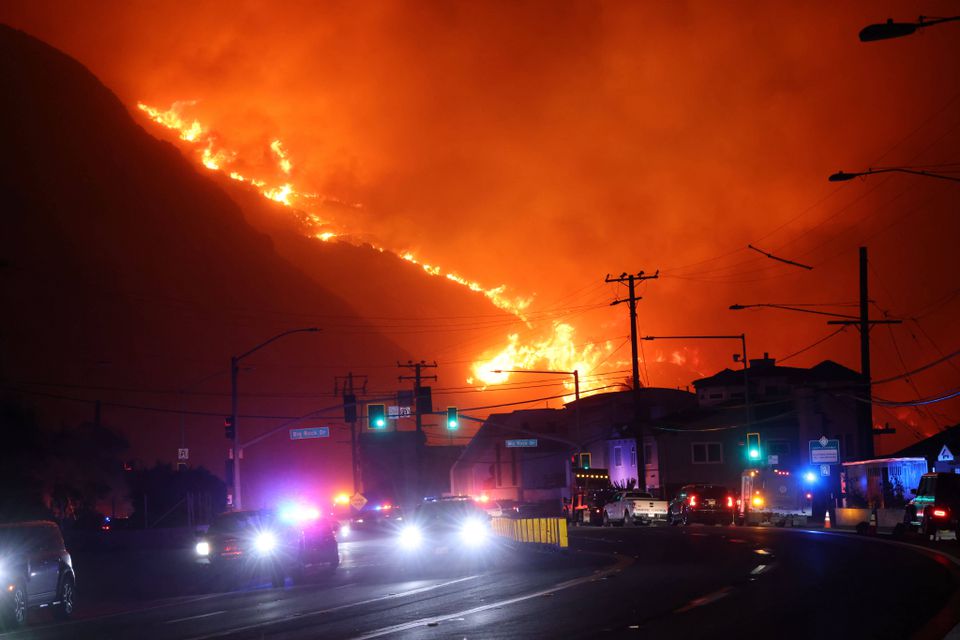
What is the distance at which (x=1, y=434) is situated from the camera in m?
58.4

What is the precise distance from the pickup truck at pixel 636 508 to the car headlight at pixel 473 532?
22366mm

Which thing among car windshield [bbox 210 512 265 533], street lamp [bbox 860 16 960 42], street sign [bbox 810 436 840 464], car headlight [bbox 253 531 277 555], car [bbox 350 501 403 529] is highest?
street lamp [bbox 860 16 960 42]

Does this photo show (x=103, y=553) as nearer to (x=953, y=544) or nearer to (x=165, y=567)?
(x=165, y=567)

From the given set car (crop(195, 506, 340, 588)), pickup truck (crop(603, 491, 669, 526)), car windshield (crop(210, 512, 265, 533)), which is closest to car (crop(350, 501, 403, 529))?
pickup truck (crop(603, 491, 669, 526))

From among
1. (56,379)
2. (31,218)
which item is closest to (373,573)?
(56,379)

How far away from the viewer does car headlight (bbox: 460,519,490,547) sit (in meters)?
40.8

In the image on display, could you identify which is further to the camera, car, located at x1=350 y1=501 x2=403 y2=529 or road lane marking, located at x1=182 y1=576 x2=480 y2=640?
car, located at x1=350 y1=501 x2=403 y2=529

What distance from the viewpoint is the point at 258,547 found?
3064cm

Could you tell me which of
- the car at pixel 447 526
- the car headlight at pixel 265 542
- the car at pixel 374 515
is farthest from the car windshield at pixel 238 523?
the car at pixel 374 515

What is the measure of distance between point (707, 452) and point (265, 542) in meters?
65.7

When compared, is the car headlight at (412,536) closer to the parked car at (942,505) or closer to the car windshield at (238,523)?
the car windshield at (238,523)

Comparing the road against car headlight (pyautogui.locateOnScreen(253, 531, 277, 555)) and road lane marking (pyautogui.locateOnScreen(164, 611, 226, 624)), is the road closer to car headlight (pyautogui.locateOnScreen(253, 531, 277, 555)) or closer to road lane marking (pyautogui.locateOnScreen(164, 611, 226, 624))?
road lane marking (pyautogui.locateOnScreen(164, 611, 226, 624))

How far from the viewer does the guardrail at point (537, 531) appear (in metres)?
36.2

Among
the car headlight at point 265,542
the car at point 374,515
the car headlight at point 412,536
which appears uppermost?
the car headlight at point 265,542
